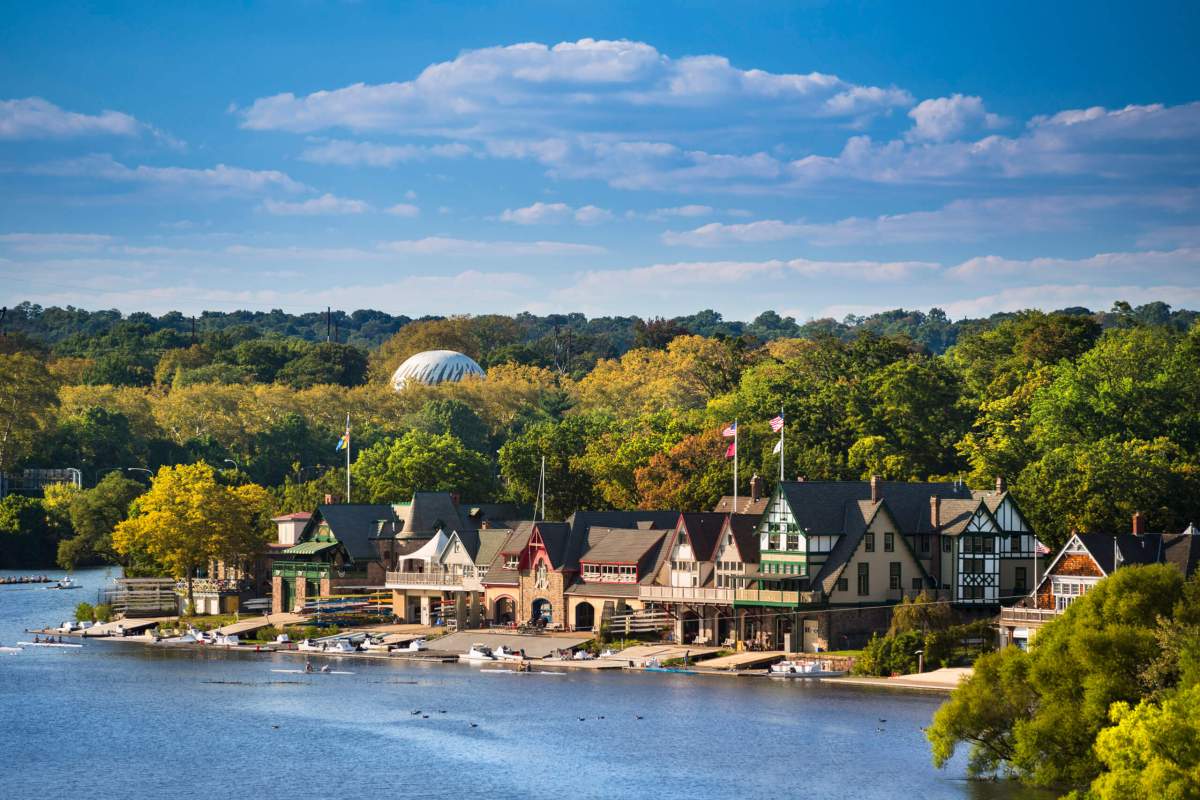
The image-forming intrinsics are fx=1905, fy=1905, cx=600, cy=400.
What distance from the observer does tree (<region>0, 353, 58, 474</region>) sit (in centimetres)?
19600

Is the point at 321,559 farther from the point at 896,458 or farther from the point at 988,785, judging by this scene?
the point at 988,785

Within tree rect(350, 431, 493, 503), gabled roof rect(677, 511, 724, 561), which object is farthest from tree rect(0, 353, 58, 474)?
gabled roof rect(677, 511, 724, 561)

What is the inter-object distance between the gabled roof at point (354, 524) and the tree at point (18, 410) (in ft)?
253

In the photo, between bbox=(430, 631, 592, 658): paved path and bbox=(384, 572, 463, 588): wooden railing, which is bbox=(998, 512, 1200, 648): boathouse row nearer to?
bbox=(430, 631, 592, 658): paved path

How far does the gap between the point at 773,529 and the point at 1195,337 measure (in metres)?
51.8

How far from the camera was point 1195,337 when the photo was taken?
140m

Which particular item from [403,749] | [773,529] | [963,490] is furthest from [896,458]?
[403,749]

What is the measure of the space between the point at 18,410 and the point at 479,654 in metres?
105

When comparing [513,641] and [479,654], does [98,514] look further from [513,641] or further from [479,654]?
[479,654]

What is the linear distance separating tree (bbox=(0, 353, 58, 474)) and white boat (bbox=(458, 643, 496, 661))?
334ft

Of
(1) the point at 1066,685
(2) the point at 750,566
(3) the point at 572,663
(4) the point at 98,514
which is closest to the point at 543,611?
(3) the point at 572,663

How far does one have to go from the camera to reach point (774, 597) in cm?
9981

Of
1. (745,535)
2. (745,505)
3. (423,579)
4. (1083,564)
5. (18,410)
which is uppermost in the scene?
(18,410)

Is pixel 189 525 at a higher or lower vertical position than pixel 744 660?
higher
